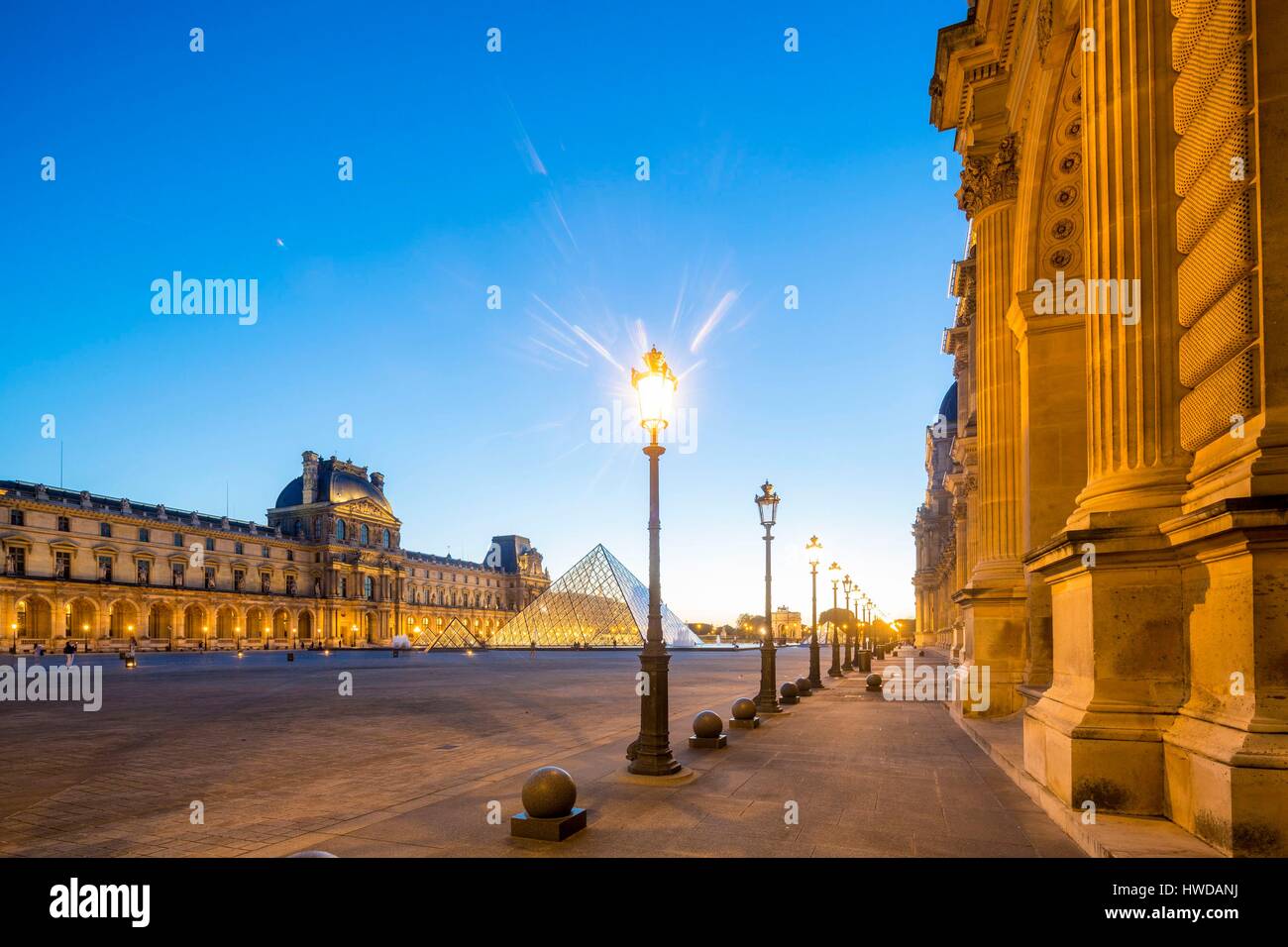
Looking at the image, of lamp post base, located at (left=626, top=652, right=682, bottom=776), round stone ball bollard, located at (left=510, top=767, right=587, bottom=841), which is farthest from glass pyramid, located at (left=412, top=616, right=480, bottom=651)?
round stone ball bollard, located at (left=510, top=767, right=587, bottom=841)

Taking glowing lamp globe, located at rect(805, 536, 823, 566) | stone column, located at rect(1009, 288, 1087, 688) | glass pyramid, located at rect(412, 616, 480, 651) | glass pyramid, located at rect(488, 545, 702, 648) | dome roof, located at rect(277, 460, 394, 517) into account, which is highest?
dome roof, located at rect(277, 460, 394, 517)

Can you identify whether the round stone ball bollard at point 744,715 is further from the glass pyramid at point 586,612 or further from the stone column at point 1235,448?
the glass pyramid at point 586,612

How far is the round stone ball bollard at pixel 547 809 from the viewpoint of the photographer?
5.99 m

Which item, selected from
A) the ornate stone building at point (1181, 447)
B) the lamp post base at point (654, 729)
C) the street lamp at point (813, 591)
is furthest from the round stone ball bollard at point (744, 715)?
the street lamp at point (813, 591)

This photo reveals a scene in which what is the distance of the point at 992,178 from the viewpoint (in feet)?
41.9

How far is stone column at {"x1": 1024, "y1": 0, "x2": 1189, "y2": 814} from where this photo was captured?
541cm

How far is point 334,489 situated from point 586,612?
167 feet

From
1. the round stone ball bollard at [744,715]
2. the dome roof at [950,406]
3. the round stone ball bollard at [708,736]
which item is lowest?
the round stone ball bollard at [744,715]

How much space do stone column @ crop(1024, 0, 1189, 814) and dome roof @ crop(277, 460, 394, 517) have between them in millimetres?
112952

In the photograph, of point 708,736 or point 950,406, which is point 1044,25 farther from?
point 950,406

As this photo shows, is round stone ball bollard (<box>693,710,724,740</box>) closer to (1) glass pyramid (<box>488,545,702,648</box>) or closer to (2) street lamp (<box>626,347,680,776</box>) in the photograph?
(2) street lamp (<box>626,347,680,776</box>)

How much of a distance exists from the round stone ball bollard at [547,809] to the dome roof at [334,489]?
11122 centimetres
